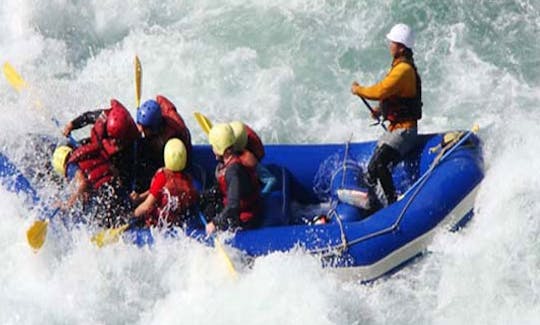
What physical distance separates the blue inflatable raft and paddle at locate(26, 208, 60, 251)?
1.67 ft

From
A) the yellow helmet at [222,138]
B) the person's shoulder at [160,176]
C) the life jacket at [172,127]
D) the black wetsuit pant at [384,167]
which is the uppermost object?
the yellow helmet at [222,138]

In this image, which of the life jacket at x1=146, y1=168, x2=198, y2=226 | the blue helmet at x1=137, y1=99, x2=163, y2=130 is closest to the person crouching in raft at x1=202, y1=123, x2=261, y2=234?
the life jacket at x1=146, y1=168, x2=198, y2=226

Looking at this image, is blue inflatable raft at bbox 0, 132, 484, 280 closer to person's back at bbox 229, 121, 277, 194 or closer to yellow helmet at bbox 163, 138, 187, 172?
person's back at bbox 229, 121, 277, 194

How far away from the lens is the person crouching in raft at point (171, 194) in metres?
7.78

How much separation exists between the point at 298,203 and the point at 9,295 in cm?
261

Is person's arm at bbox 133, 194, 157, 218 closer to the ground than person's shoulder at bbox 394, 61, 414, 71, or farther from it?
closer to the ground

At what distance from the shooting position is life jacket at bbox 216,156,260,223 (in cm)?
770

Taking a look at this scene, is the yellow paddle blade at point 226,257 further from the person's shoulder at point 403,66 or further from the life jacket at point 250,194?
the person's shoulder at point 403,66

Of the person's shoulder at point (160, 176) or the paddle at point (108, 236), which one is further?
the paddle at point (108, 236)

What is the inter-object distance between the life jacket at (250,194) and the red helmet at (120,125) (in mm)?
841

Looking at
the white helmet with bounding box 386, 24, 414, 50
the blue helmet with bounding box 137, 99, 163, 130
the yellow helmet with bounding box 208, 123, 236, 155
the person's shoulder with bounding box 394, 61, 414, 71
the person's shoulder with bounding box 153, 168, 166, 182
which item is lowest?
the person's shoulder with bounding box 153, 168, 166, 182

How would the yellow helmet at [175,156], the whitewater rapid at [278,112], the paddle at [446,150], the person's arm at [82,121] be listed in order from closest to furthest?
the yellow helmet at [175,156] < the whitewater rapid at [278,112] < the paddle at [446,150] < the person's arm at [82,121]

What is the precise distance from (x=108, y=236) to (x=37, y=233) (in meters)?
0.57

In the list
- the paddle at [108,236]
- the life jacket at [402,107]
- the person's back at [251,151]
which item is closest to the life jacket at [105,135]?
the paddle at [108,236]
